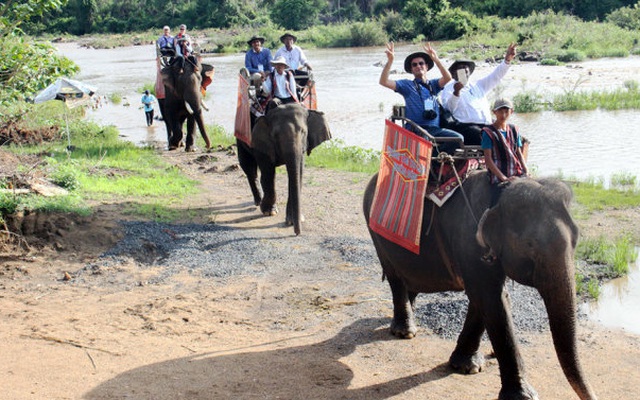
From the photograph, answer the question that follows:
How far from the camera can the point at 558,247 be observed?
4.52 metres

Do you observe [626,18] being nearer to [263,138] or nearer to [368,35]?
[368,35]

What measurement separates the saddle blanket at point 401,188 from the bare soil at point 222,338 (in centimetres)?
100

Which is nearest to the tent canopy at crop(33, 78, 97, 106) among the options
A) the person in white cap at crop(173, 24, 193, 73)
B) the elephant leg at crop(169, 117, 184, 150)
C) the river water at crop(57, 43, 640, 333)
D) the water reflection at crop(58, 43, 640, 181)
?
the river water at crop(57, 43, 640, 333)

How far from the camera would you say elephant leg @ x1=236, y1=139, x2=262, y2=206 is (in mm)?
11727

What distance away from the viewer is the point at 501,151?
556cm

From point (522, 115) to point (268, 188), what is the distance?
41.5ft

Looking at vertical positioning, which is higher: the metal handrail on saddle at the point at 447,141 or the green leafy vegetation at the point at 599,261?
the metal handrail on saddle at the point at 447,141

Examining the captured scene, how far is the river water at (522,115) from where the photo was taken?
1472 centimetres

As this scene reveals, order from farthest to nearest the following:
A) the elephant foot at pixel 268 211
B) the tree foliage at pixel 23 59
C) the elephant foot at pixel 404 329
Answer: the elephant foot at pixel 268 211
the tree foliage at pixel 23 59
the elephant foot at pixel 404 329

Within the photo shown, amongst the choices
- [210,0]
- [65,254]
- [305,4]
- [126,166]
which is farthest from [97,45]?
[65,254]

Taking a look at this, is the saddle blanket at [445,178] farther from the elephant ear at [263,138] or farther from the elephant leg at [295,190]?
the elephant ear at [263,138]

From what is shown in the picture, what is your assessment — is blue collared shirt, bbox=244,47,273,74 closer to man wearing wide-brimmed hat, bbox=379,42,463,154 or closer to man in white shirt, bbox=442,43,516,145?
man wearing wide-brimmed hat, bbox=379,42,463,154

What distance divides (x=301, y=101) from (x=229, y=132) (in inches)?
388

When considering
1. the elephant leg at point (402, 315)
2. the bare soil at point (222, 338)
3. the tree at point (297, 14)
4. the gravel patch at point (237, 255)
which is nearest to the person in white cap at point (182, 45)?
the gravel patch at point (237, 255)
